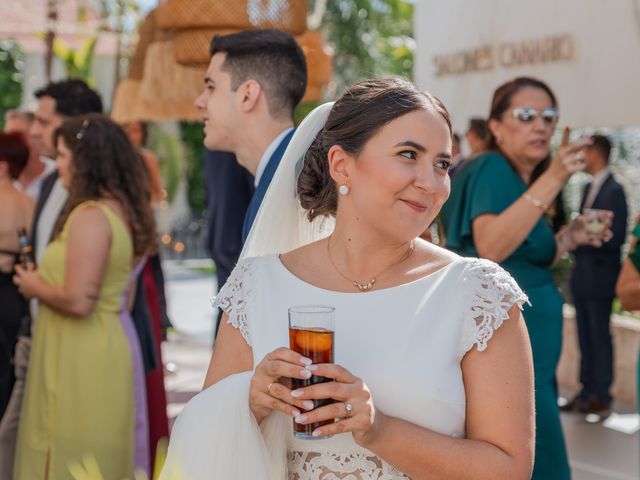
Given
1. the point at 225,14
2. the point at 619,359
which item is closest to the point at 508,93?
the point at 225,14

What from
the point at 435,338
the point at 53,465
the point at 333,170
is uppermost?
the point at 333,170

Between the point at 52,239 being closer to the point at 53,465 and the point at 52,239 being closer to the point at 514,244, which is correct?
the point at 53,465

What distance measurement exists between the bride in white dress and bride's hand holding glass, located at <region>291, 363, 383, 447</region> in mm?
62

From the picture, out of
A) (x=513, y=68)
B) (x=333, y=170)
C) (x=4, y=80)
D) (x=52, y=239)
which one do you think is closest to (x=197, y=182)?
(x=4, y=80)

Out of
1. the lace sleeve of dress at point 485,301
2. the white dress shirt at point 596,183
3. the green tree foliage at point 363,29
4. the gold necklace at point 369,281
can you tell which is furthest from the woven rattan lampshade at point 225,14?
the green tree foliage at point 363,29

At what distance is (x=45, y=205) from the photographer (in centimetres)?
492

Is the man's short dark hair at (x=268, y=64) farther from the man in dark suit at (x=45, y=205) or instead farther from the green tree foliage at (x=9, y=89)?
the green tree foliage at (x=9, y=89)

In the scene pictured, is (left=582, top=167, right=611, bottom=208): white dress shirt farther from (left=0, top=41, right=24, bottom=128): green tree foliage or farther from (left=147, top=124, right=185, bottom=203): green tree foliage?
(left=147, top=124, right=185, bottom=203): green tree foliage

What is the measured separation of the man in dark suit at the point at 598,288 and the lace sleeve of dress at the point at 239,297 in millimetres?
5528

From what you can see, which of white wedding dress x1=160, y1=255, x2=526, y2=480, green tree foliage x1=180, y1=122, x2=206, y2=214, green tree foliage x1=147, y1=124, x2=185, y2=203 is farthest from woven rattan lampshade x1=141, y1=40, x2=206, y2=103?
green tree foliage x1=180, y1=122, x2=206, y2=214

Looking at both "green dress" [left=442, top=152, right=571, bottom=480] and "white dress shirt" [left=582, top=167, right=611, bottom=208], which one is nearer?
"green dress" [left=442, top=152, right=571, bottom=480]

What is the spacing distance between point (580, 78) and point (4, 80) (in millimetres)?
16877

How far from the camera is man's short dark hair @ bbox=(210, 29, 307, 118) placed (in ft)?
11.7

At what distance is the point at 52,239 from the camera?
4.57 m
